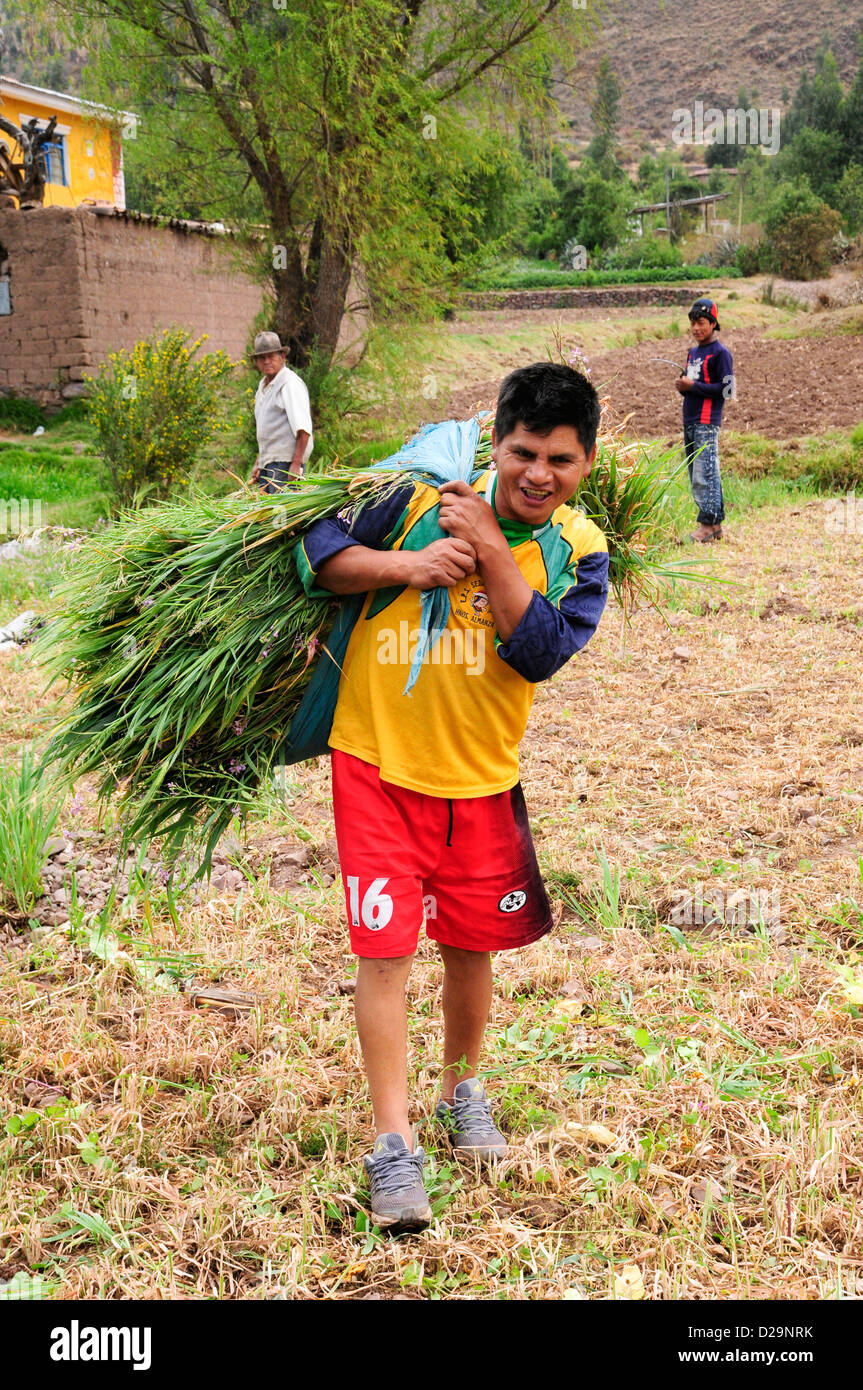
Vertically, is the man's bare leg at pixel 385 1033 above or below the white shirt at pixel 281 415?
below

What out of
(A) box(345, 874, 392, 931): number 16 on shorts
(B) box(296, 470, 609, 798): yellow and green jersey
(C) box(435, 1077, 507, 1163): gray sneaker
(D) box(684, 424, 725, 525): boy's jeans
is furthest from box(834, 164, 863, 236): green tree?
(A) box(345, 874, 392, 931): number 16 on shorts

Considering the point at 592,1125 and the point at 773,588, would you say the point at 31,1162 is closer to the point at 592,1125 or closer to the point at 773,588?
the point at 592,1125

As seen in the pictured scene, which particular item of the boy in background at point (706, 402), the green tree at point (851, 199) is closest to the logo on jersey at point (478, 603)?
the boy in background at point (706, 402)

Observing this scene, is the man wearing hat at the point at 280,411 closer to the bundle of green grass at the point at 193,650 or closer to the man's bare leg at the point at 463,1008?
the bundle of green grass at the point at 193,650

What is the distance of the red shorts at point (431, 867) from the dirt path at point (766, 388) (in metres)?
8.48

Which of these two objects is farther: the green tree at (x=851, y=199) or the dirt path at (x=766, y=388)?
the green tree at (x=851, y=199)

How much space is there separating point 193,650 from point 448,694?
626 mm

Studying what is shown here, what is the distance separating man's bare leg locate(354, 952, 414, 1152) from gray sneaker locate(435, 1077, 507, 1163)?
175 mm

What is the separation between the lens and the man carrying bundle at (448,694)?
6.22 ft

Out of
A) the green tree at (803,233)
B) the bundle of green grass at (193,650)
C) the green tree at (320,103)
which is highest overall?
the green tree at (803,233)

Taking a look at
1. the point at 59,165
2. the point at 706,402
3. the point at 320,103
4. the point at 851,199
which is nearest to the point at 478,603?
the point at 706,402

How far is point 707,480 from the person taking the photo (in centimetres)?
748

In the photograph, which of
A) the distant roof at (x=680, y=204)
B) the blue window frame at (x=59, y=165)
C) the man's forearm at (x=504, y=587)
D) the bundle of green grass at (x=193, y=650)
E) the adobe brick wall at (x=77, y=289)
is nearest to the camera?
the man's forearm at (x=504, y=587)
